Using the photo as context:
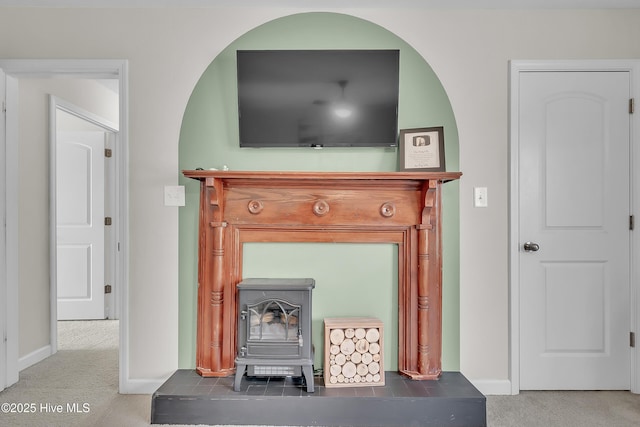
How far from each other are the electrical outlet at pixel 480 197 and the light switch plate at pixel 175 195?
73.1 inches

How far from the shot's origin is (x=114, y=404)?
232cm

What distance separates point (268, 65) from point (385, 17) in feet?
2.68

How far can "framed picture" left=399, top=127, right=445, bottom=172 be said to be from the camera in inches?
95.3

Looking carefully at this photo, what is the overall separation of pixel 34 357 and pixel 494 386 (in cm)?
326

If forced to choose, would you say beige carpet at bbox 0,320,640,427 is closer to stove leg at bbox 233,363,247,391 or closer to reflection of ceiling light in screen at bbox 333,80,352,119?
stove leg at bbox 233,363,247,391

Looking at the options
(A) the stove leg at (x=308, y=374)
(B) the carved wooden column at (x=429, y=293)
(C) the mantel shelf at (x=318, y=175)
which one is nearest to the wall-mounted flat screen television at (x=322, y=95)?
(C) the mantel shelf at (x=318, y=175)

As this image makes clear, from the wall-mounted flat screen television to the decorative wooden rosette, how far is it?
3.63 feet

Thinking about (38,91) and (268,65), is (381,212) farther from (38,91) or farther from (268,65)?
(38,91)

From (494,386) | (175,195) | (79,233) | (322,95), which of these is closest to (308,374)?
(494,386)

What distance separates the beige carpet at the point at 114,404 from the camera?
7.01 ft

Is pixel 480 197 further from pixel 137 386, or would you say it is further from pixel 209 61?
pixel 137 386

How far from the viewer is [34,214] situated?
2.90 m

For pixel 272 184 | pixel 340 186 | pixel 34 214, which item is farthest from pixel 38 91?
pixel 340 186

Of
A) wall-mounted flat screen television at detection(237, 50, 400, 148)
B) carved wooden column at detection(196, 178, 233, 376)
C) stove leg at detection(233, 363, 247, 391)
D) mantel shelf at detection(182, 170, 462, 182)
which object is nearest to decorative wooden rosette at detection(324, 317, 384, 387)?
stove leg at detection(233, 363, 247, 391)
